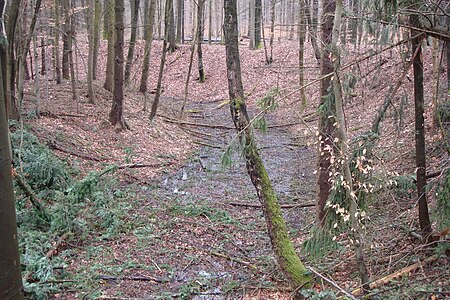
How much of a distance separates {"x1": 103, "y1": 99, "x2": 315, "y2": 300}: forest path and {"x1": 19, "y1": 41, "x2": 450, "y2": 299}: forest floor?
0.02 metres

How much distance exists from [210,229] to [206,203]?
4.48ft

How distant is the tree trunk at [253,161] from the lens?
5324 mm

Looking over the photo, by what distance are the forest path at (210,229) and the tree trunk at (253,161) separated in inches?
11.6

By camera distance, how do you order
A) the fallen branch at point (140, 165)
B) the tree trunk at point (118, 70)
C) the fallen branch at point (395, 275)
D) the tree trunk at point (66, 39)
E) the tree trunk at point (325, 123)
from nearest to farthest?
1. the fallen branch at point (395, 275)
2. the tree trunk at point (325, 123)
3. the fallen branch at point (140, 165)
4. the tree trunk at point (118, 70)
5. the tree trunk at point (66, 39)

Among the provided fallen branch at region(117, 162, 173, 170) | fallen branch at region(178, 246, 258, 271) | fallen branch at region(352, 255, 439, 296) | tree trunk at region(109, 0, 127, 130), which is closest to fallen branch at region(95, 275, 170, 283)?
fallen branch at region(178, 246, 258, 271)

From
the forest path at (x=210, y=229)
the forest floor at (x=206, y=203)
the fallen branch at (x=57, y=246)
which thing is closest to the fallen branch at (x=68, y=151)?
the forest floor at (x=206, y=203)

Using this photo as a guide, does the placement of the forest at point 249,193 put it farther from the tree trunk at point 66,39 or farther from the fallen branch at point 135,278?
the tree trunk at point 66,39

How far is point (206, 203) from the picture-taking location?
945cm

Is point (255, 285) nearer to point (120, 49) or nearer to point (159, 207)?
point (159, 207)

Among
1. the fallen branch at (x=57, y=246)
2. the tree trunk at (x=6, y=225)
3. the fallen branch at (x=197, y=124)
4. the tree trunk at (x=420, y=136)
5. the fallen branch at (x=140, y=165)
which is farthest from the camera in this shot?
the fallen branch at (x=197, y=124)

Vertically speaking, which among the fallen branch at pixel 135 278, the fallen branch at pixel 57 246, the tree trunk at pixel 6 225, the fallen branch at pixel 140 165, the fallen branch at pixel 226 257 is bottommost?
the fallen branch at pixel 226 257

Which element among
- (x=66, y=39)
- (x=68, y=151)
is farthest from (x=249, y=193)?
(x=66, y=39)

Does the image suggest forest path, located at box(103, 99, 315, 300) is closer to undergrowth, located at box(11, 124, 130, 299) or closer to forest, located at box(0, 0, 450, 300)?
forest, located at box(0, 0, 450, 300)

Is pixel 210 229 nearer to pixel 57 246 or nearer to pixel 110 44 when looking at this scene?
pixel 57 246
